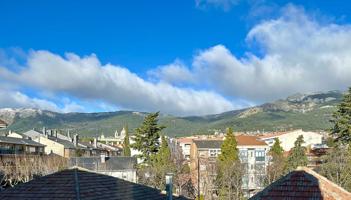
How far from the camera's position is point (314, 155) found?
63.5m

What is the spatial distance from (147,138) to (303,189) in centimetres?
4435

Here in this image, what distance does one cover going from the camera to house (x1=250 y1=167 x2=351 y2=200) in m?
11.6

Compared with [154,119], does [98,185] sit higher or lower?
lower

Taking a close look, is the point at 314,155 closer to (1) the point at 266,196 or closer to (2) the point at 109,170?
(2) the point at 109,170

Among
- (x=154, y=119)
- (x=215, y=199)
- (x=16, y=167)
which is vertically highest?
(x=154, y=119)

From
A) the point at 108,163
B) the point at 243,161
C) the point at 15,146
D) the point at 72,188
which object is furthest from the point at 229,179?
the point at 15,146

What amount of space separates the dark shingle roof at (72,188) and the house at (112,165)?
42.1 metres

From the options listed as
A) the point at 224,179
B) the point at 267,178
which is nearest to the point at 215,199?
the point at 224,179

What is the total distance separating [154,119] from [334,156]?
73.6 feet

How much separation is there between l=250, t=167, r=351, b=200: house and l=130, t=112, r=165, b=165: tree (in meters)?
43.1

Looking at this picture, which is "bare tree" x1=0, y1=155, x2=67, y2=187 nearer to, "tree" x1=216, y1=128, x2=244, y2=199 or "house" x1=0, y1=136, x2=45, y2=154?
"house" x1=0, y1=136, x2=45, y2=154

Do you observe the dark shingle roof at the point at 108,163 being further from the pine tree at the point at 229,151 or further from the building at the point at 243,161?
the pine tree at the point at 229,151

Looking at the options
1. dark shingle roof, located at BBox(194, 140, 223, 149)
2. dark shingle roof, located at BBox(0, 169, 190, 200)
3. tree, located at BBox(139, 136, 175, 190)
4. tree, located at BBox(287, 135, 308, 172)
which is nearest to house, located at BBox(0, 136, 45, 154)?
tree, located at BBox(139, 136, 175, 190)

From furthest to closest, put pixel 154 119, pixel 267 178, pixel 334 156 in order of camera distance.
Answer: pixel 154 119, pixel 267 178, pixel 334 156
